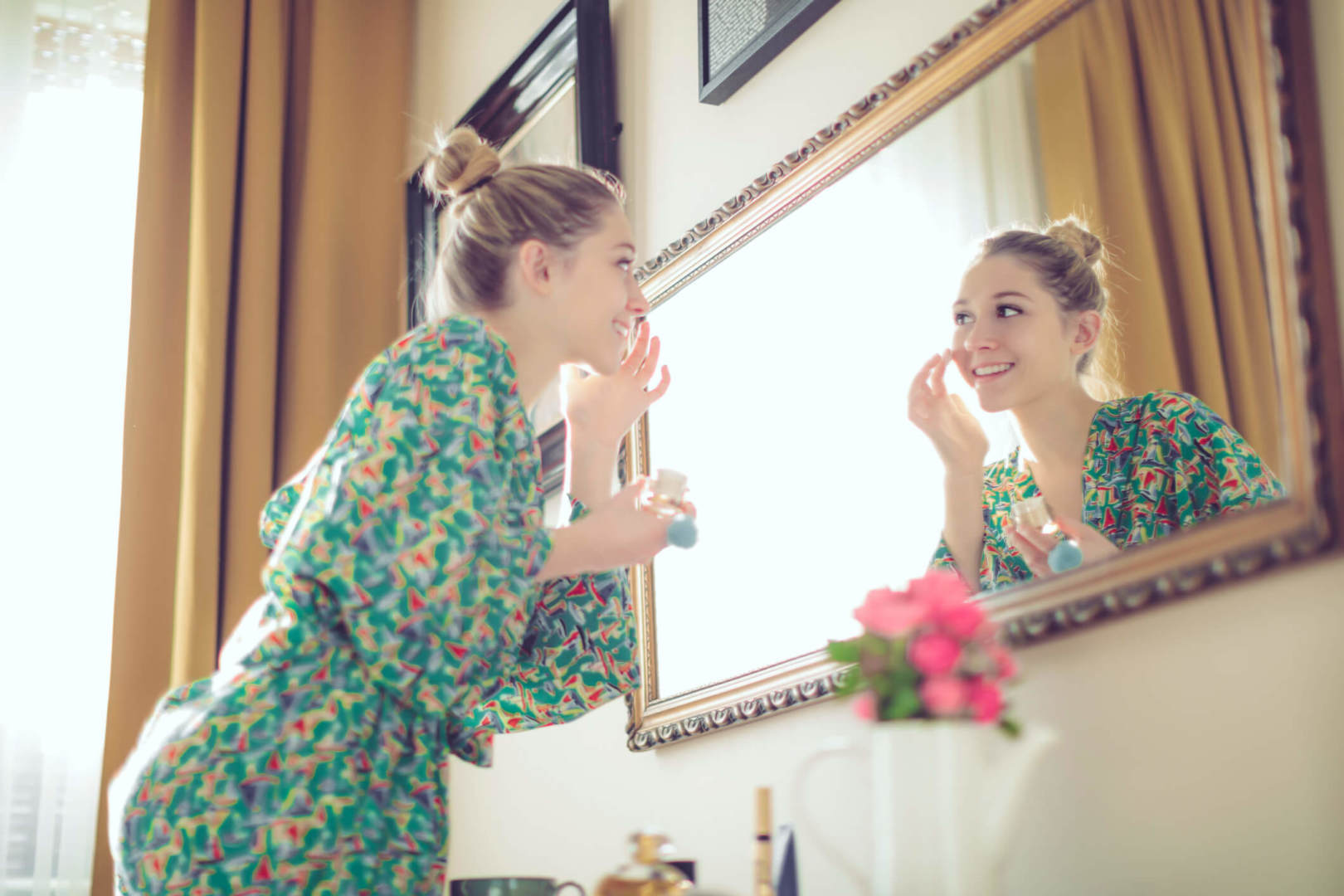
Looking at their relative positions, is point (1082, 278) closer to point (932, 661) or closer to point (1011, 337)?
point (1011, 337)

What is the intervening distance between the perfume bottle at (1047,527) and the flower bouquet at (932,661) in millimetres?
227

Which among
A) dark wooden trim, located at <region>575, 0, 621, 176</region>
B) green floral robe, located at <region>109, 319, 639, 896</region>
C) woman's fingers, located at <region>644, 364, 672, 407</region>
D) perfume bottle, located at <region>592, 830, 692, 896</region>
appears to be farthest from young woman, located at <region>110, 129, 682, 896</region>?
dark wooden trim, located at <region>575, 0, 621, 176</region>

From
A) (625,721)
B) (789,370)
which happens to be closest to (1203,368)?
(789,370)

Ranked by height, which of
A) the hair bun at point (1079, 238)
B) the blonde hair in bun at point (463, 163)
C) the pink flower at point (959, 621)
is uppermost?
the blonde hair in bun at point (463, 163)

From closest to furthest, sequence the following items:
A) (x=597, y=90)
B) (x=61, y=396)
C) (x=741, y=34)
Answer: (x=741, y=34), (x=597, y=90), (x=61, y=396)

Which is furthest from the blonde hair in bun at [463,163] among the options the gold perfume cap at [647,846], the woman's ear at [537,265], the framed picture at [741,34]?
the gold perfume cap at [647,846]

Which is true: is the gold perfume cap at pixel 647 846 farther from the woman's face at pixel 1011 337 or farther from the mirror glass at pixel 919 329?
the woman's face at pixel 1011 337

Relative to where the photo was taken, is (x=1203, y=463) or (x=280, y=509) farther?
(x=280, y=509)

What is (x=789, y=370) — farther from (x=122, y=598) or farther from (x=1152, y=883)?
(x=122, y=598)

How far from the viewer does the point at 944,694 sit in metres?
0.86

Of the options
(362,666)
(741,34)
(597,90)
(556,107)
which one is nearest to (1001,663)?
(362,666)

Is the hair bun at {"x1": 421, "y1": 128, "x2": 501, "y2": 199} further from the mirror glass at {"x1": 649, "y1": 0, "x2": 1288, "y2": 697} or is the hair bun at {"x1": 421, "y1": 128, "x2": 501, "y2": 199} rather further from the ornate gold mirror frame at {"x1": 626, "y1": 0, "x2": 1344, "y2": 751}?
the ornate gold mirror frame at {"x1": 626, "y1": 0, "x2": 1344, "y2": 751}

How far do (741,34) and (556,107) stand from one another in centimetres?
59

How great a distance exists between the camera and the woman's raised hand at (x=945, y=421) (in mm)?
1268
